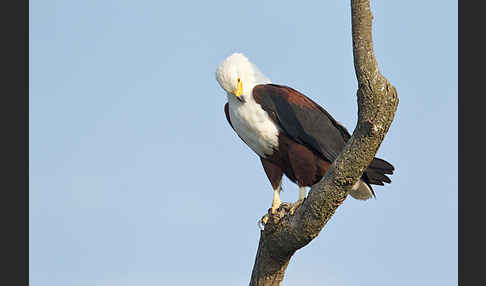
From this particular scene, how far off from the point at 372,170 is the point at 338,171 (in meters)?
2.15

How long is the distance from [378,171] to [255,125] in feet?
4.97

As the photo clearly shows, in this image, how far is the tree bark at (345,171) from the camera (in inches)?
206

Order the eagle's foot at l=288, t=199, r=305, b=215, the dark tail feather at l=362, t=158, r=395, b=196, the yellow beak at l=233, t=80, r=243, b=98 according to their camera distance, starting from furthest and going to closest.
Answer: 1. the dark tail feather at l=362, t=158, r=395, b=196
2. the yellow beak at l=233, t=80, r=243, b=98
3. the eagle's foot at l=288, t=199, r=305, b=215

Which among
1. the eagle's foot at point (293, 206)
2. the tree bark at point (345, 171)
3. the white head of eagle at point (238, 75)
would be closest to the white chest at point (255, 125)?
the white head of eagle at point (238, 75)

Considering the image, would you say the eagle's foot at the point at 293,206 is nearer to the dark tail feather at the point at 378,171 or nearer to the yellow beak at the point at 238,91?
the dark tail feather at the point at 378,171

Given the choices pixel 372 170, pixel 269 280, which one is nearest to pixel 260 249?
pixel 269 280

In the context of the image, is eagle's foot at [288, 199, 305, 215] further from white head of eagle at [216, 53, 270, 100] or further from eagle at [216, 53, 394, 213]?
white head of eagle at [216, 53, 270, 100]

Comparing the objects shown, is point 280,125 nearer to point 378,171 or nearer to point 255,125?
point 255,125

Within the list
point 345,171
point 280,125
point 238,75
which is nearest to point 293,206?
point 280,125

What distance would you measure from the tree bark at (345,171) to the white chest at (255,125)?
83cm

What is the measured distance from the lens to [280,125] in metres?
7.32

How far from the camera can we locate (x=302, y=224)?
6.14 meters

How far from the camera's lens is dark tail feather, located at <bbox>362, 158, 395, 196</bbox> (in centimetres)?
771

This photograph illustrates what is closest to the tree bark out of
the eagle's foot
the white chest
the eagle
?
the eagle's foot
